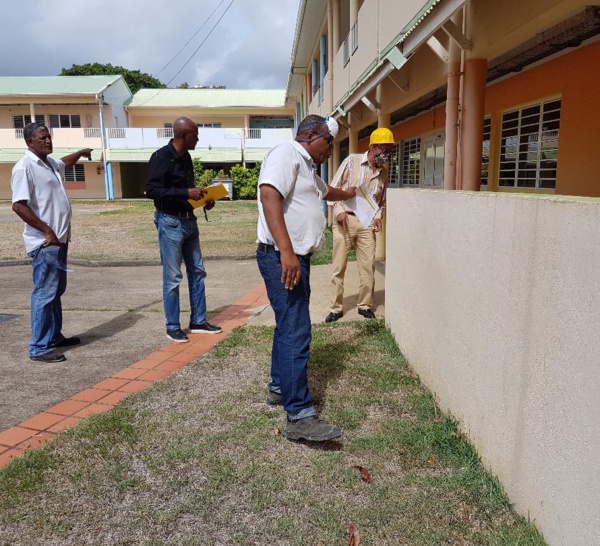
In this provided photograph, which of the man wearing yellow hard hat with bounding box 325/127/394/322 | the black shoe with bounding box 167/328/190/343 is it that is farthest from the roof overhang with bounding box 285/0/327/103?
the black shoe with bounding box 167/328/190/343

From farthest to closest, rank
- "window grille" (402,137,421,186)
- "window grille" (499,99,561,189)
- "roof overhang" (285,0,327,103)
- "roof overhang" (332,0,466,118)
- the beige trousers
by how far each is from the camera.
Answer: "roof overhang" (285,0,327,103), "window grille" (402,137,421,186), "window grille" (499,99,561,189), the beige trousers, "roof overhang" (332,0,466,118)

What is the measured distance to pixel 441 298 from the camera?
3271 mm

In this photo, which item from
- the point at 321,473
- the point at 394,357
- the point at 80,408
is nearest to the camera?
the point at 321,473

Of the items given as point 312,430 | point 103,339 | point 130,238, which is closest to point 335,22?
point 130,238

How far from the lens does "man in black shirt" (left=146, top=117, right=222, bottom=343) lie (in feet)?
15.2

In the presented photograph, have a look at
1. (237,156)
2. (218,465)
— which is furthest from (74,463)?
(237,156)

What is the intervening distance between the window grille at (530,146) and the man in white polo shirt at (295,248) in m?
4.36

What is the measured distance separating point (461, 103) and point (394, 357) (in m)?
2.49

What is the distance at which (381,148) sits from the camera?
5.28 metres

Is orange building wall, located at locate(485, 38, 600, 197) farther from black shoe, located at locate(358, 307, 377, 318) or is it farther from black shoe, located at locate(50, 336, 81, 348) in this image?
A: black shoe, located at locate(50, 336, 81, 348)

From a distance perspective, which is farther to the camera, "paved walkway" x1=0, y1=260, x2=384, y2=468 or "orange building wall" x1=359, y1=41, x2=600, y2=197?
"orange building wall" x1=359, y1=41, x2=600, y2=197

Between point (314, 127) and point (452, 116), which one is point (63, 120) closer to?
point (452, 116)

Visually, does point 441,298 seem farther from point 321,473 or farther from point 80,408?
point 80,408

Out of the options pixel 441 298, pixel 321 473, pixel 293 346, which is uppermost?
pixel 441 298
